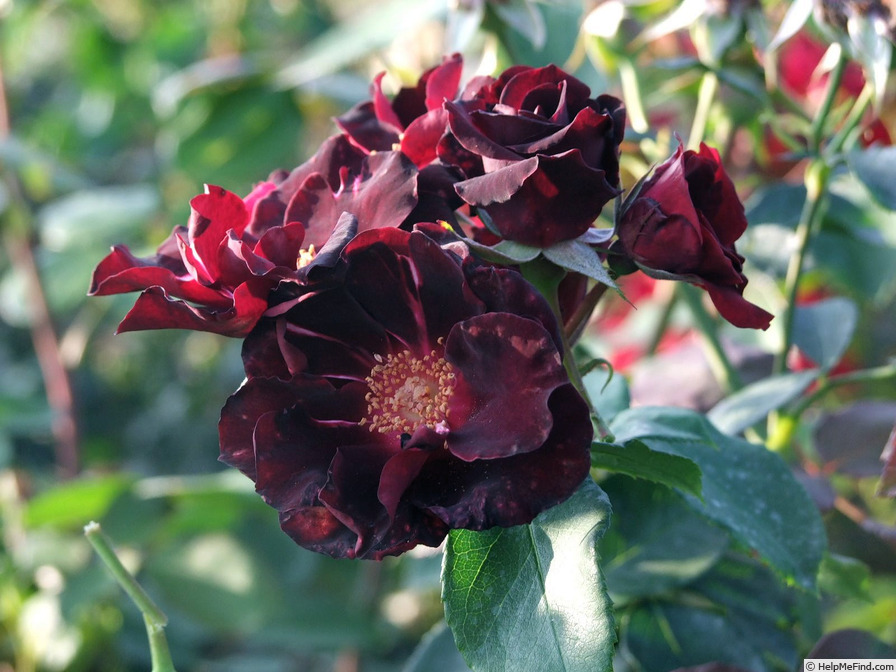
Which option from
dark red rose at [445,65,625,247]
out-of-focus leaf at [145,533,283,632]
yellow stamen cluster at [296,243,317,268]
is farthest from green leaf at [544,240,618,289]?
out-of-focus leaf at [145,533,283,632]

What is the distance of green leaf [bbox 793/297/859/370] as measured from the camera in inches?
25.8

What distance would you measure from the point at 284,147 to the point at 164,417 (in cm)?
66

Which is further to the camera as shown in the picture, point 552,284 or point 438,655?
point 438,655

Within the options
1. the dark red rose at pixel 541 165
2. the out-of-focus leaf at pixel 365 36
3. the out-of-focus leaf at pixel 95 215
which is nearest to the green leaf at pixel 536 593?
the dark red rose at pixel 541 165

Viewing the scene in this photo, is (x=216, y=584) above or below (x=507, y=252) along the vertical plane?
below

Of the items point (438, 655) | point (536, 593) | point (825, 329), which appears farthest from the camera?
point (825, 329)

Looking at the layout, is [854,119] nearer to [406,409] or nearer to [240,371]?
[406,409]

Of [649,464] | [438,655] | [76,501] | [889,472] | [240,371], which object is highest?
[649,464]

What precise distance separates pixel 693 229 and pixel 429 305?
114mm

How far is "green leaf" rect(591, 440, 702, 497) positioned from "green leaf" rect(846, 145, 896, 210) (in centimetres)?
22

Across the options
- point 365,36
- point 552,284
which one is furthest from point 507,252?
point 365,36

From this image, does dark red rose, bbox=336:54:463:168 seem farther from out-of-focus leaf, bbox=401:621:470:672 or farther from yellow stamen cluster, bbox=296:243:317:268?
out-of-focus leaf, bbox=401:621:470:672

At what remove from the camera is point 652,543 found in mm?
555

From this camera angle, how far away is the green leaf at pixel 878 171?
501mm
